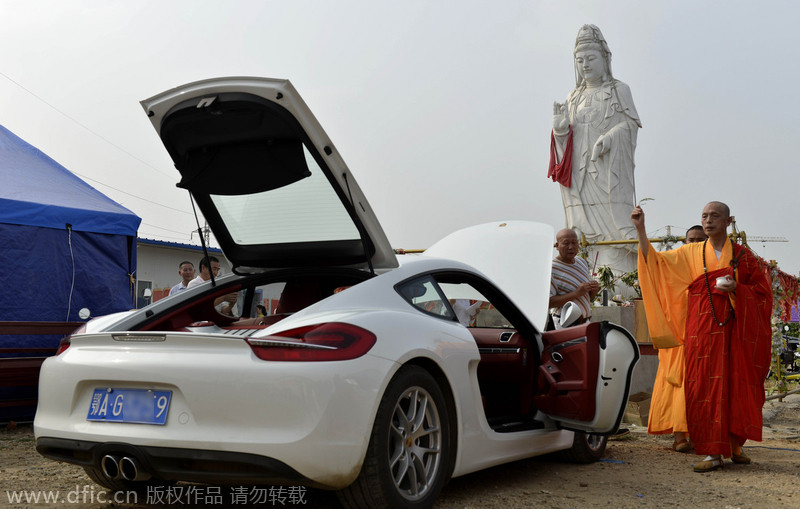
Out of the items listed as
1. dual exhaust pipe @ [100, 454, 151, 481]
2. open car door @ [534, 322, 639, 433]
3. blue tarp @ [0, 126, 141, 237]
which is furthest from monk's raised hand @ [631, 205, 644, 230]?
blue tarp @ [0, 126, 141, 237]

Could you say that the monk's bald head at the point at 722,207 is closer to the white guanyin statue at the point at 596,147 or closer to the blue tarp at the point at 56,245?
the blue tarp at the point at 56,245

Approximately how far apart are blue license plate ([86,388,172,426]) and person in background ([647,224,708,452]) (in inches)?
162

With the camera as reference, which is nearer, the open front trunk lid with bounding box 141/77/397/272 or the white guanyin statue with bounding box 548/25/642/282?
the open front trunk lid with bounding box 141/77/397/272

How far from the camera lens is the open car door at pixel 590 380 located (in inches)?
168

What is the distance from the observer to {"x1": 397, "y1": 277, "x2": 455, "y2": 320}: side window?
11.7 feet

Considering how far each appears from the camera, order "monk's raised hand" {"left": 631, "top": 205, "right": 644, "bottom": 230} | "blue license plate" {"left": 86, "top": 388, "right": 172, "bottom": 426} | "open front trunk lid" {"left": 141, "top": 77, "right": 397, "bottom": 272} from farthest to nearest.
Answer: "monk's raised hand" {"left": 631, "top": 205, "right": 644, "bottom": 230} < "open front trunk lid" {"left": 141, "top": 77, "right": 397, "bottom": 272} < "blue license plate" {"left": 86, "top": 388, "right": 172, "bottom": 426}

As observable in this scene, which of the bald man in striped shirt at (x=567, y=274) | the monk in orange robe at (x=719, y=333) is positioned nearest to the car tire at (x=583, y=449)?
the monk in orange robe at (x=719, y=333)

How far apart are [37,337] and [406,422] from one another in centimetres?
507

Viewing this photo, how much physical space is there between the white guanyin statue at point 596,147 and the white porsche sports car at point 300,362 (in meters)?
15.7

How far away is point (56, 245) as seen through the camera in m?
7.49

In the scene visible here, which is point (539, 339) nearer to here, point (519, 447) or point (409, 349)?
point (519, 447)

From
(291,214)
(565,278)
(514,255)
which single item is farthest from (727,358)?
(291,214)

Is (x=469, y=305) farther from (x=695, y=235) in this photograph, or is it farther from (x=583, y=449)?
(x=583, y=449)

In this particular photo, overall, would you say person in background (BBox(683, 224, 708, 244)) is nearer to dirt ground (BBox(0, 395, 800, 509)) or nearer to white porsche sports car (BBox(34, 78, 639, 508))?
dirt ground (BBox(0, 395, 800, 509))
